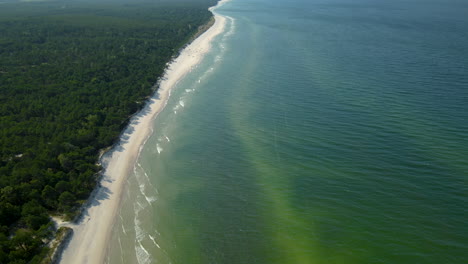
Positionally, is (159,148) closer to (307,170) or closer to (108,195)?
(108,195)

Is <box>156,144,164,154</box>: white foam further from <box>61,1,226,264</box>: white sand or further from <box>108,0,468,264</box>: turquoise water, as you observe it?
<box>61,1,226,264</box>: white sand

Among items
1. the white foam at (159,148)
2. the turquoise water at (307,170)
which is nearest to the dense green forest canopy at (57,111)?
the white foam at (159,148)

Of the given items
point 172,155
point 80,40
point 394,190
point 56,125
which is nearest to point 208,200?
point 172,155

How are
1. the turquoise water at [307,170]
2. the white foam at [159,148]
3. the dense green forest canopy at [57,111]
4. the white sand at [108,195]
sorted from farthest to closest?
the white foam at [159,148], the dense green forest canopy at [57,111], the turquoise water at [307,170], the white sand at [108,195]

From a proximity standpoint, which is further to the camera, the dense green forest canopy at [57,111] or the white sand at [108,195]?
the dense green forest canopy at [57,111]

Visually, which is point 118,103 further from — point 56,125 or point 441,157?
point 441,157

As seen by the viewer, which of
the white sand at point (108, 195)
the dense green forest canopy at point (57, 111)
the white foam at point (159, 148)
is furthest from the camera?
the white foam at point (159, 148)

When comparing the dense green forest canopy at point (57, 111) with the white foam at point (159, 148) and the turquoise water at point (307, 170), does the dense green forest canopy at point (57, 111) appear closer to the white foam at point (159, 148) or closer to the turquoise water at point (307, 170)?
the white foam at point (159, 148)
